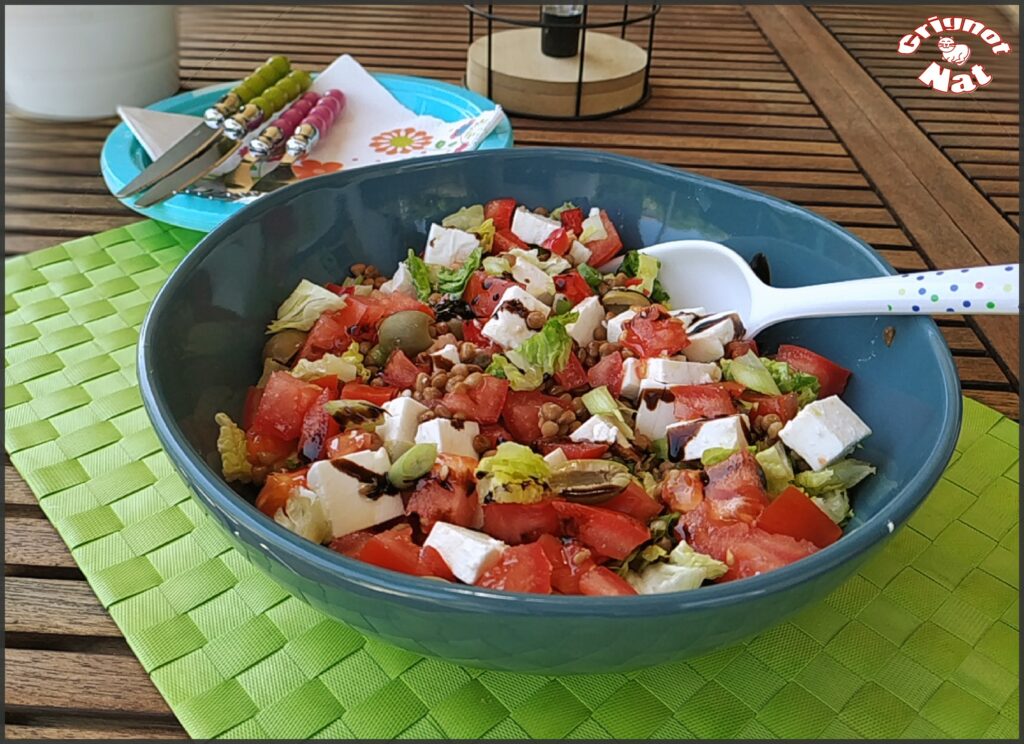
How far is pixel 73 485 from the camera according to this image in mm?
1091

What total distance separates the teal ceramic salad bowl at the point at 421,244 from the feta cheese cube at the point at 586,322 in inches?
7.5

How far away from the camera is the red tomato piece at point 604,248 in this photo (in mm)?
1279

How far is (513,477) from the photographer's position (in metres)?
0.86

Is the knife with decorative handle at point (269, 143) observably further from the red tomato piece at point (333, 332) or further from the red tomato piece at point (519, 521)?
the red tomato piece at point (519, 521)

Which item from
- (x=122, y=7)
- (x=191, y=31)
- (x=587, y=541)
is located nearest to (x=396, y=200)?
(x=587, y=541)

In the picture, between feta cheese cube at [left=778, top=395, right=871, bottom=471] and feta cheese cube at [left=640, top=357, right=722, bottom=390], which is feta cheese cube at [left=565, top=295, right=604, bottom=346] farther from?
feta cheese cube at [left=778, top=395, right=871, bottom=471]

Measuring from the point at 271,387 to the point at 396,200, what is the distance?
1.22 feet

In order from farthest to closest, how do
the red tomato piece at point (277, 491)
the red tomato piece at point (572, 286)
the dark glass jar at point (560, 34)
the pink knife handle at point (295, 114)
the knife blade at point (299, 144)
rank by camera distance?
1. the dark glass jar at point (560, 34)
2. the pink knife handle at point (295, 114)
3. the knife blade at point (299, 144)
4. the red tomato piece at point (572, 286)
5. the red tomato piece at point (277, 491)

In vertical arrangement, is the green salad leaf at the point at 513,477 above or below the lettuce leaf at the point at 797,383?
above

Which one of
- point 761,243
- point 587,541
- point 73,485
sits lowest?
point 73,485

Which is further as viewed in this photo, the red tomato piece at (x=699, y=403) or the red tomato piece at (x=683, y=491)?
the red tomato piece at (x=699, y=403)

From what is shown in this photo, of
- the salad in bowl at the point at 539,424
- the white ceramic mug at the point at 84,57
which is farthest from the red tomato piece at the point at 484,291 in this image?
the white ceramic mug at the point at 84,57

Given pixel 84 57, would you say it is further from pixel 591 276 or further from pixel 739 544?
pixel 739 544

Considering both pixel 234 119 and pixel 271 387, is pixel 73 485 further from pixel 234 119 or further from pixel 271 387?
pixel 234 119
